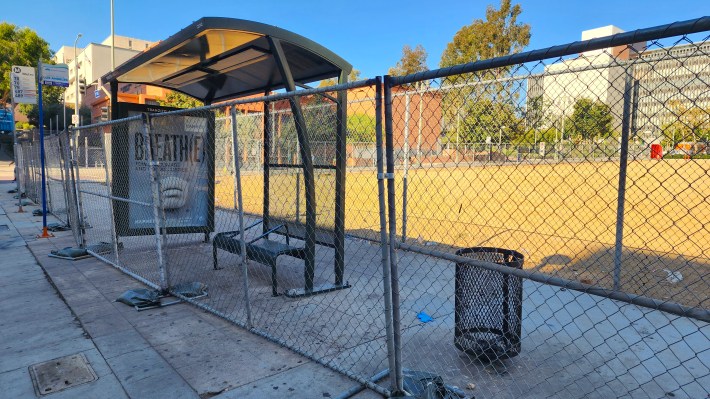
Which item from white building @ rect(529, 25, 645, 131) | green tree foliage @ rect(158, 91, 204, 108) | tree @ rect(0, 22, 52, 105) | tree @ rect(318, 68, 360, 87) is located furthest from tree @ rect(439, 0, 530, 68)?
tree @ rect(0, 22, 52, 105)

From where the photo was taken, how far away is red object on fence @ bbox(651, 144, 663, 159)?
3287 millimetres

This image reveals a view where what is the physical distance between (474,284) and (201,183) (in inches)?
213

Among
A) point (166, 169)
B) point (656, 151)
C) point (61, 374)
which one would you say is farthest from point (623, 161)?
point (166, 169)

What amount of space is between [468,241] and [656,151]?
4560mm

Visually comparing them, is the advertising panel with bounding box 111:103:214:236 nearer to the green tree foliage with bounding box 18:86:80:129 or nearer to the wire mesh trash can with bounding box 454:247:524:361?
the wire mesh trash can with bounding box 454:247:524:361

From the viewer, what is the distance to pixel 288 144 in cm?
626

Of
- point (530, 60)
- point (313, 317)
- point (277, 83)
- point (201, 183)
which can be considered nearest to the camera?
point (530, 60)

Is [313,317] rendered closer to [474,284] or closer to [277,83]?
[474,284]

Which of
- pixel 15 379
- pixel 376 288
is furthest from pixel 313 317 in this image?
pixel 15 379

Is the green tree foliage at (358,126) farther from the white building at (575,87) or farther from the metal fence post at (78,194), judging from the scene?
the metal fence post at (78,194)

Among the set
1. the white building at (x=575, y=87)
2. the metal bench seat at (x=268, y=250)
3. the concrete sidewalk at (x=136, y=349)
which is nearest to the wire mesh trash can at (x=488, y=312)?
the concrete sidewalk at (x=136, y=349)

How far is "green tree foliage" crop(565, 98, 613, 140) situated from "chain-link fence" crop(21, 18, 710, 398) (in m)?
0.03

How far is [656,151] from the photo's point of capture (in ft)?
11.1

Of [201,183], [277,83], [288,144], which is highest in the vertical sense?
[277,83]
